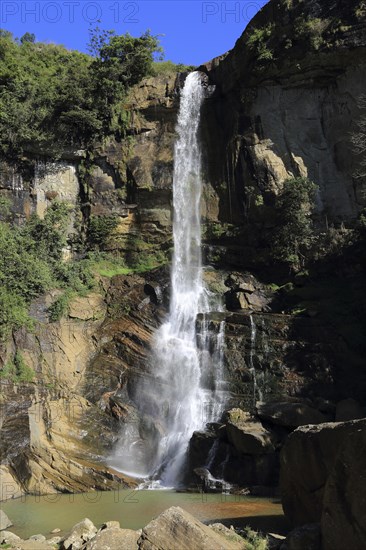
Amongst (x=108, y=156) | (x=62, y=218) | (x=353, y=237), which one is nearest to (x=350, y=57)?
(x=353, y=237)

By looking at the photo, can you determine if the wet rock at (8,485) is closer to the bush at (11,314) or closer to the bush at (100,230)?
the bush at (11,314)

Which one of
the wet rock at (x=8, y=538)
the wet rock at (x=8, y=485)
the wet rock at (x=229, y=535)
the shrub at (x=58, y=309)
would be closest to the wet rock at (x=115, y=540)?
the wet rock at (x=229, y=535)

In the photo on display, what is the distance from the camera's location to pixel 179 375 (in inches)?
858

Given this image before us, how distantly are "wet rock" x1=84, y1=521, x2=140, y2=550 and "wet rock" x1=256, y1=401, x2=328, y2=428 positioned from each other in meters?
8.89

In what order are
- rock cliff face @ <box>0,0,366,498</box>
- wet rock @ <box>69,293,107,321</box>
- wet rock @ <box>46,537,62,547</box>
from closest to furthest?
wet rock @ <box>46,537,62,547</box>, rock cliff face @ <box>0,0,366,498</box>, wet rock @ <box>69,293,107,321</box>

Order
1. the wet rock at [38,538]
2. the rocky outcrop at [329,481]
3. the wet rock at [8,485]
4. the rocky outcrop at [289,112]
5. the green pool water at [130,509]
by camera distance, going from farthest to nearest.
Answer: the rocky outcrop at [289,112], the wet rock at [8,485], the green pool water at [130,509], the wet rock at [38,538], the rocky outcrop at [329,481]

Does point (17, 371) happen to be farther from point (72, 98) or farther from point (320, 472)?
point (72, 98)

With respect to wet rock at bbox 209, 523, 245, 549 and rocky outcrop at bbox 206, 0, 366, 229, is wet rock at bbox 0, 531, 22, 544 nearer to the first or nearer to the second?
wet rock at bbox 209, 523, 245, 549

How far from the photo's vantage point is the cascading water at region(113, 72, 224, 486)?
19172 mm

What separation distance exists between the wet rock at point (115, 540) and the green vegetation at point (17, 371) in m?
10.9

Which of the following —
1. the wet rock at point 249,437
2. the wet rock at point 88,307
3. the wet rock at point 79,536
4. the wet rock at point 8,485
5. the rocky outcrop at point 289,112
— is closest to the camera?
the wet rock at point 79,536

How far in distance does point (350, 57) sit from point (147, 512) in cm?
2230

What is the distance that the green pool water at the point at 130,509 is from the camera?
1238 cm

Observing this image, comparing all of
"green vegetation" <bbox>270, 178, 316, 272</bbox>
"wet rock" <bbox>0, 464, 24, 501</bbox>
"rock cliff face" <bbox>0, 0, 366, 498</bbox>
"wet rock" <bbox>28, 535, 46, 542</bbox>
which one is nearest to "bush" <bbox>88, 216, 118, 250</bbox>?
"rock cliff face" <bbox>0, 0, 366, 498</bbox>
